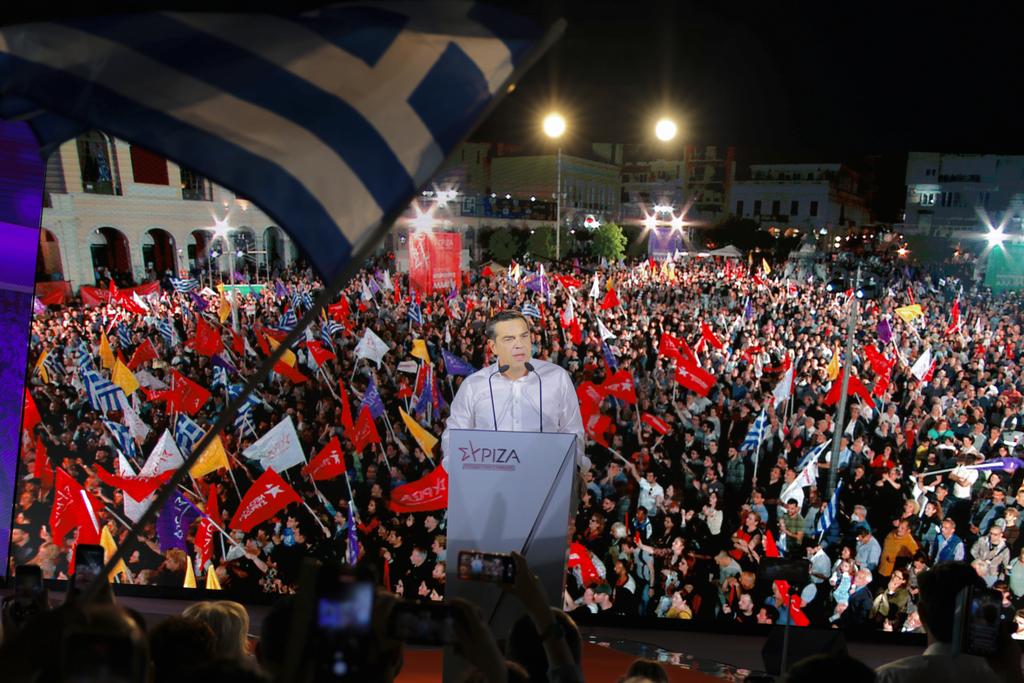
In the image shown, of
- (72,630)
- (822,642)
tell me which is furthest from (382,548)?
(72,630)

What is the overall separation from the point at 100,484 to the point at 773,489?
584 cm

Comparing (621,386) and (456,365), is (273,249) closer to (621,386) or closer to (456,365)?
(456,365)

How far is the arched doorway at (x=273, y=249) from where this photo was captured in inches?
249

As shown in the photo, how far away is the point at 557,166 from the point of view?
18.7 feet

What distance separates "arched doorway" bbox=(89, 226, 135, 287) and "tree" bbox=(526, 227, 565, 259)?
355cm

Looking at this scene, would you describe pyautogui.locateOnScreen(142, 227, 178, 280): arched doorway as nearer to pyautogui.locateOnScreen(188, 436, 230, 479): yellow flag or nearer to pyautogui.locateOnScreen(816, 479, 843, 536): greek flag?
pyautogui.locateOnScreen(188, 436, 230, 479): yellow flag

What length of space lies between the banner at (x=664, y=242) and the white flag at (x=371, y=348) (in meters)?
2.52

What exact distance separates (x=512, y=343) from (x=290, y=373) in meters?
3.37

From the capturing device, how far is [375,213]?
5.91ft

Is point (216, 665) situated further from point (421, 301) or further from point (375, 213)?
point (421, 301)

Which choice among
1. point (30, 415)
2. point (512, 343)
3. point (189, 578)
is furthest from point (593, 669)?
point (30, 415)

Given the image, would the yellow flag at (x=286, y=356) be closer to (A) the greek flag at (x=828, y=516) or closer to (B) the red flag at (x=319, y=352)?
(B) the red flag at (x=319, y=352)

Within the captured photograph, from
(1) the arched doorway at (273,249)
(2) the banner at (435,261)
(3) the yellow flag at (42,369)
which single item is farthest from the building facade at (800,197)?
(3) the yellow flag at (42,369)

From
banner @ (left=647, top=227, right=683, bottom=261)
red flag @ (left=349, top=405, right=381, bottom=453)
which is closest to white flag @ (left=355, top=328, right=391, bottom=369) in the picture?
red flag @ (left=349, top=405, right=381, bottom=453)
